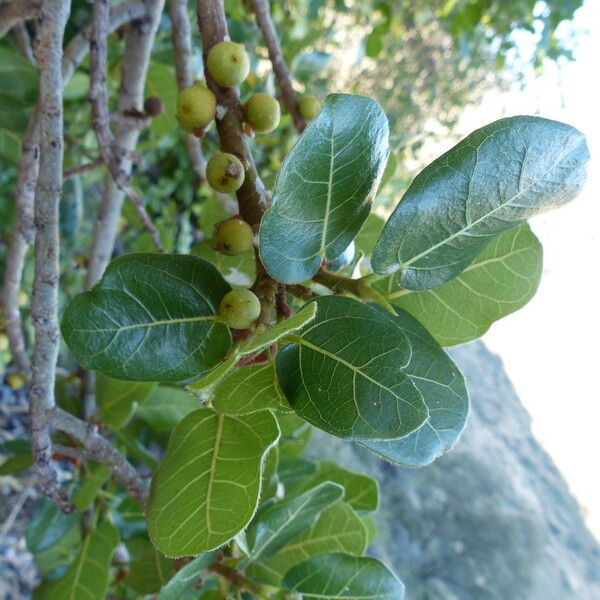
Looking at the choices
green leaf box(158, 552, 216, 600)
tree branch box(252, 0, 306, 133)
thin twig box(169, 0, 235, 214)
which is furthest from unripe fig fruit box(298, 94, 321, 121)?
green leaf box(158, 552, 216, 600)

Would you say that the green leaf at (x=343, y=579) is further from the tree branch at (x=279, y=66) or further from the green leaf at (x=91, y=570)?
the tree branch at (x=279, y=66)

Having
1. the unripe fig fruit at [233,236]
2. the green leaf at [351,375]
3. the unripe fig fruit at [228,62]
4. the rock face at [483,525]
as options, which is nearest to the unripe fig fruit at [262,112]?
the unripe fig fruit at [228,62]

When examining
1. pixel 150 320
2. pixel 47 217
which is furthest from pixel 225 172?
pixel 47 217

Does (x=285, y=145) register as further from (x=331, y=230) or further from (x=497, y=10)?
(x=331, y=230)

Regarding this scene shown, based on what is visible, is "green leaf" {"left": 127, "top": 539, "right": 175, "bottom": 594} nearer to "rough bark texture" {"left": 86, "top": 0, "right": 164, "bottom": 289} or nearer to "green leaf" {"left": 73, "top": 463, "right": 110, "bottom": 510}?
"green leaf" {"left": 73, "top": 463, "right": 110, "bottom": 510}

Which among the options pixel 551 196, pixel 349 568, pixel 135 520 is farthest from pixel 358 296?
pixel 135 520
